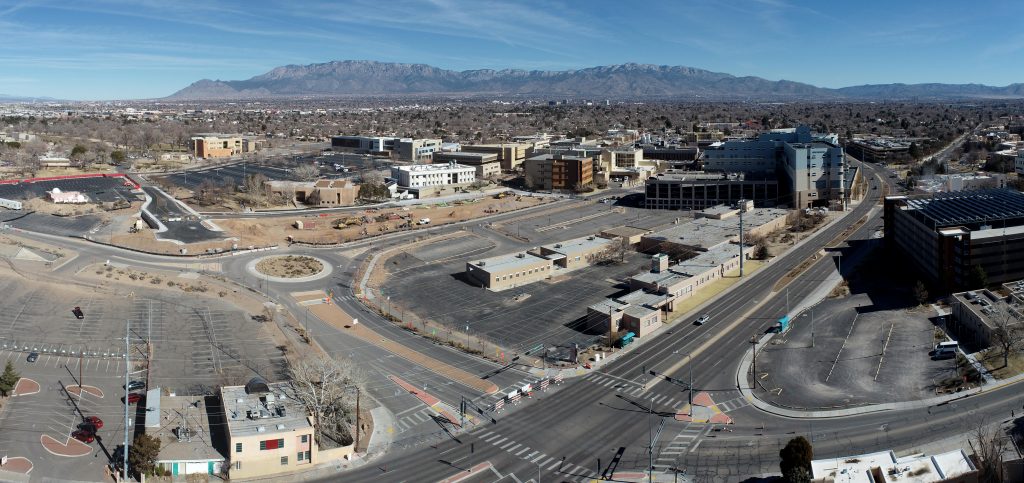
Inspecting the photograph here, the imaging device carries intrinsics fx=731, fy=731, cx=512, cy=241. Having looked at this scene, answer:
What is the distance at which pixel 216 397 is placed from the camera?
91.6 feet

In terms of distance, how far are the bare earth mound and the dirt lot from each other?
500 centimetres

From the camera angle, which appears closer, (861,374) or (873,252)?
(861,374)

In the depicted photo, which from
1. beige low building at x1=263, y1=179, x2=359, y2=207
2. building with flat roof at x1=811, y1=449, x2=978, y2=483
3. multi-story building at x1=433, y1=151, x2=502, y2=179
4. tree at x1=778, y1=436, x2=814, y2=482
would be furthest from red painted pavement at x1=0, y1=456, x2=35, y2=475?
multi-story building at x1=433, y1=151, x2=502, y2=179

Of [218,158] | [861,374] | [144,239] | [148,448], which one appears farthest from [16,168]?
[861,374]

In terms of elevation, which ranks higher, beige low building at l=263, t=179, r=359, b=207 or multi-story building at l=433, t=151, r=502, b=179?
multi-story building at l=433, t=151, r=502, b=179

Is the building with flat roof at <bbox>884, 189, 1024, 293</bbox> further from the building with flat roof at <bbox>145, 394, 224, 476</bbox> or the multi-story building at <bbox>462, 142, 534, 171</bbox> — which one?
the multi-story building at <bbox>462, 142, 534, 171</bbox>

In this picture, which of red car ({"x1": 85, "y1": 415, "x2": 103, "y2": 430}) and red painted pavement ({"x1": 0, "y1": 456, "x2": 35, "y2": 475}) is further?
red car ({"x1": 85, "y1": 415, "x2": 103, "y2": 430})

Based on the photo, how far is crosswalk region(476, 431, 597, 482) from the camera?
76.5ft

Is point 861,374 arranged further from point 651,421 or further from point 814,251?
point 814,251

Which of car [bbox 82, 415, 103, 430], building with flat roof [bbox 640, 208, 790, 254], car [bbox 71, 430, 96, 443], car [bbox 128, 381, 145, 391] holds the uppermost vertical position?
building with flat roof [bbox 640, 208, 790, 254]

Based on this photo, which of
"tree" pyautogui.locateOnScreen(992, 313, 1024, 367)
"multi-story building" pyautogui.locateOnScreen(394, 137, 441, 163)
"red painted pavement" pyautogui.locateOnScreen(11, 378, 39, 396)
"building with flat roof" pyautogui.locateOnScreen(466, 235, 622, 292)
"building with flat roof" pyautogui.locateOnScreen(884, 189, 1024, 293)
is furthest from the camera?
"multi-story building" pyautogui.locateOnScreen(394, 137, 441, 163)

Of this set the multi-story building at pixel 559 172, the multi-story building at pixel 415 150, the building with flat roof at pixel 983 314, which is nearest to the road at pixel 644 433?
the building with flat roof at pixel 983 314

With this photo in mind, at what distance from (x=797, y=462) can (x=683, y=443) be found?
4401 mm

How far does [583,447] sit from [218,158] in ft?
305
